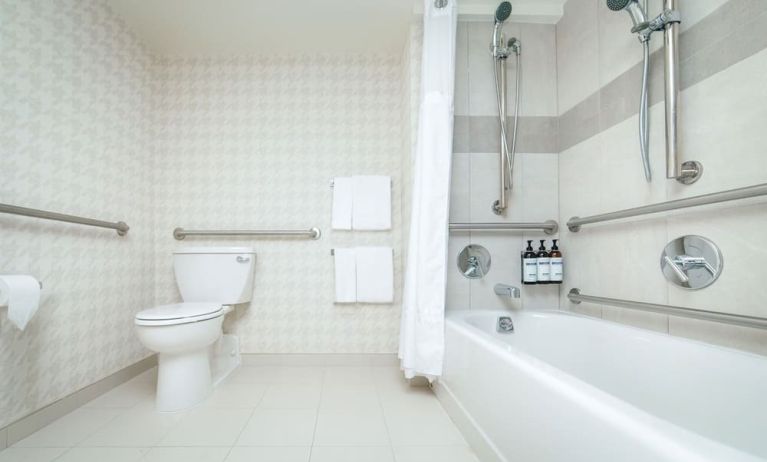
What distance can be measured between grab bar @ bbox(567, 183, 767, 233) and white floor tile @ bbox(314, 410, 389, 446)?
1152 millimetres

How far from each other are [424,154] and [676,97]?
2.78ft

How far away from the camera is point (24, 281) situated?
1102mm

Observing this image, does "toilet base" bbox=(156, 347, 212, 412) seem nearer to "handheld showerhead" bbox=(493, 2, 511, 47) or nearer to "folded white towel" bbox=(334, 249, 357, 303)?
"folded white towel" bbox=(334, 249, 357, 303)

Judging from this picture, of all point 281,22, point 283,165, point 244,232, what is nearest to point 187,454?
point 244,232

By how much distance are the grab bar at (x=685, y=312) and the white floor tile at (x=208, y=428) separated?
145 centimetres

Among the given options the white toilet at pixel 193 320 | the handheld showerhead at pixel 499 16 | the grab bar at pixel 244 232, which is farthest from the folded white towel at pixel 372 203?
the handheld showerhead at pixel 499 16

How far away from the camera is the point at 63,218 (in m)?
1.35

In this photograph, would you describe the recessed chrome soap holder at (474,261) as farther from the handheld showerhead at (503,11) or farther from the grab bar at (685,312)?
the handheld showerhead at (503,11)

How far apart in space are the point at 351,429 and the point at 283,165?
1467mm

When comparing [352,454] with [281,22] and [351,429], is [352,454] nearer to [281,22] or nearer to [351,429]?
[351,429]

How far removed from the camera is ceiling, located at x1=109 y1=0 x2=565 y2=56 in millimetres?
1710

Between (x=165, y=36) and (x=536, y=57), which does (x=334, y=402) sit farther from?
(x=165, y=36)

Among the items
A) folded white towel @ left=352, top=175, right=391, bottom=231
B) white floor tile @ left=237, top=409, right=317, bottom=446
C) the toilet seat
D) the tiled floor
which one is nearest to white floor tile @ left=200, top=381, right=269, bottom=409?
the tiled floor

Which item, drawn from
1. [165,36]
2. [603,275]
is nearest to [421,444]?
[603,275]
